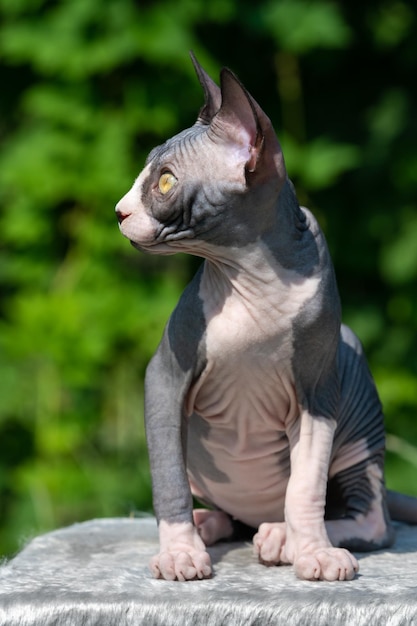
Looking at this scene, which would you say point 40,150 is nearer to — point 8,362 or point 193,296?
point 8,362

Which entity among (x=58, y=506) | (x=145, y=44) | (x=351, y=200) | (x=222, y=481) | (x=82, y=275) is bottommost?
(x=58, y=506)

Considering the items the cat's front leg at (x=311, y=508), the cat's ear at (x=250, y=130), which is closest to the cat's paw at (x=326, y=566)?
the cat's front leg at (x=311, y=508)

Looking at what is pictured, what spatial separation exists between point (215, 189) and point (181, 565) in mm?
703

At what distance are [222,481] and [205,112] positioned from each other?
2.55ft

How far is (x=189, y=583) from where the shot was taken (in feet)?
6.71

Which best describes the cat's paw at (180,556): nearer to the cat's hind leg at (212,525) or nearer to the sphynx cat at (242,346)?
the sphynx cat at (242,346)

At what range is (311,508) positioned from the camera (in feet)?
7.07

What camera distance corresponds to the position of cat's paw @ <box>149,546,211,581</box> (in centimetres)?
206

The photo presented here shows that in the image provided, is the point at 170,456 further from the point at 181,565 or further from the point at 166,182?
the point at 166,182

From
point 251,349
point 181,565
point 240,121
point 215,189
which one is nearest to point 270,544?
point 181,565

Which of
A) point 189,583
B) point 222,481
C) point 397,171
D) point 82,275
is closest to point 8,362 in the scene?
point 82,275

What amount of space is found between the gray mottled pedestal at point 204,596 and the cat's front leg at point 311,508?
32 mm

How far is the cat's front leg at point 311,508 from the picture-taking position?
2.05 metres

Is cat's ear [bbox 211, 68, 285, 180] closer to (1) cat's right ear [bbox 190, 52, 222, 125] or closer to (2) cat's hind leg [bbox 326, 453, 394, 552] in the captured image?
(1) cat's right ear [bbox 190, 52, 222, 125]
